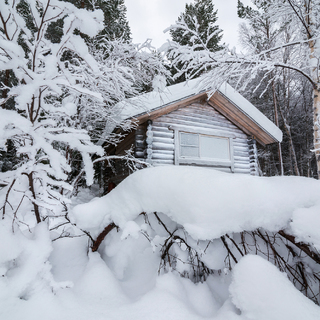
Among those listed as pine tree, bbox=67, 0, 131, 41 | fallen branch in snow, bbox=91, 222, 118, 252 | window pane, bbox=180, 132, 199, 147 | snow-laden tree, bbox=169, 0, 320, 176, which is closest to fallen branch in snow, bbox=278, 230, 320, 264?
fallen branch in snow, bbox=91, 222, 118, 252

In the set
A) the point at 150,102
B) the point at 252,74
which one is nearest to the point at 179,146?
the point at 150,102

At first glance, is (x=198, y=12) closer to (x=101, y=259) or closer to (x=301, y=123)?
(x=301, y=123)

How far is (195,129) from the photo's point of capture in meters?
7.84

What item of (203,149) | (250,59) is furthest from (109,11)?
(250,59)

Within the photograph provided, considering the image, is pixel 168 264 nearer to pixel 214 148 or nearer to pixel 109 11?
pixel 214 148

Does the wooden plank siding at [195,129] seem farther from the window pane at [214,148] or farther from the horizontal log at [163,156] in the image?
the window pane at [214,148]

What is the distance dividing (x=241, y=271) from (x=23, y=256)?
1.52m

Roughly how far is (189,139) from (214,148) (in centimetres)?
131

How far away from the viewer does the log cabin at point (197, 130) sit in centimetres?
679

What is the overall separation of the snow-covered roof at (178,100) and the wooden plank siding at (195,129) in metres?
0.76

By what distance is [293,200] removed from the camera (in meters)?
1.42

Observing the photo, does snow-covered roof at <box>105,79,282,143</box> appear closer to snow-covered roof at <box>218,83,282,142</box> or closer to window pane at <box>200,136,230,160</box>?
snow-covered roof at <box>218,83,282,142</box>

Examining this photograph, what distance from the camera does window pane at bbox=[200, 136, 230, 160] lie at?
316 inches

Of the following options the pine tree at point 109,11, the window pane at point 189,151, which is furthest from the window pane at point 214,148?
the pine tree at point 109,11
